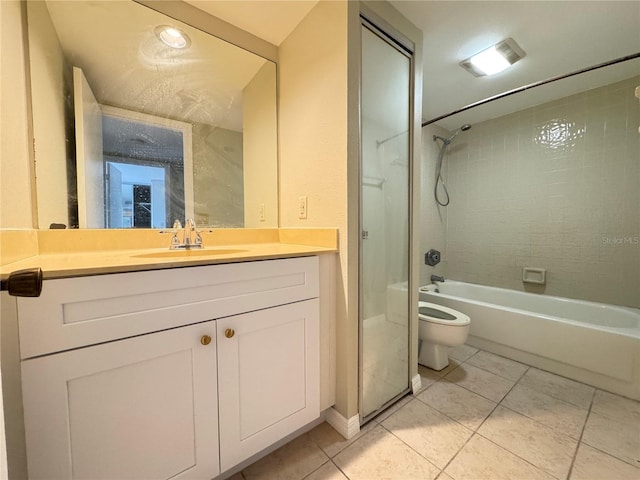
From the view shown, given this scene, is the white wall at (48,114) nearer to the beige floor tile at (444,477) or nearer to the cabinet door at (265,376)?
the cabinet door at (265,376)

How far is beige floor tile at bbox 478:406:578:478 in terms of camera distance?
3.29ft

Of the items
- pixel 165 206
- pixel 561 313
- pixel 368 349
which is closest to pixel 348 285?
pixel 368 349

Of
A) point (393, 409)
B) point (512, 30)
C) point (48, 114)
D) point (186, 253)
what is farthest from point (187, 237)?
point (512, 30)

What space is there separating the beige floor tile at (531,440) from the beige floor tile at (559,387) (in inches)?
14.5

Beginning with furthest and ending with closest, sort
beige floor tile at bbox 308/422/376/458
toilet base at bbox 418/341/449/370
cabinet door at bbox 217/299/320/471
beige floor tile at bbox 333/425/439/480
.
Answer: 1. toilet base at bbox 418/341/449/370
2. beige floor tile at bbox 308/422/376/458
3. beige floor tile at bbox 333/425/439/480
4. cabinet door at bbox 217/299/320/471

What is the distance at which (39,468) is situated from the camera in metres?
0.59

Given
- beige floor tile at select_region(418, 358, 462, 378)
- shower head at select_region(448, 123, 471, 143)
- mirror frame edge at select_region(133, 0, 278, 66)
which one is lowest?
beige floor tile at select_region(418, 358, 462, 378)

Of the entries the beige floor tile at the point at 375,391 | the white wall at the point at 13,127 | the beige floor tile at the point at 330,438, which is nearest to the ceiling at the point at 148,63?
the white wall at the point at 13,127

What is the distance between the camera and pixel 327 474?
0.97 meters

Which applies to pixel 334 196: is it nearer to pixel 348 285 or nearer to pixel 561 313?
pixel 348 285

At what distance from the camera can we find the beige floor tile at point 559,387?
1378 mm

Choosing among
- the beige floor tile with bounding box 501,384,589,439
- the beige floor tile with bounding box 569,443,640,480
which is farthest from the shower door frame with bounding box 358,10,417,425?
the beige floor tile with bounding box 569,443,640,480

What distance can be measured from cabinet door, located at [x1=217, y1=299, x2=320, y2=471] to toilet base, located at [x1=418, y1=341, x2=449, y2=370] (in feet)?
3.22

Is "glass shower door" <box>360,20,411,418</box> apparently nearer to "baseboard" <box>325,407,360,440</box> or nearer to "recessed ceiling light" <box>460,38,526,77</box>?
"baseboard" <box>325,407,360,440</box>
